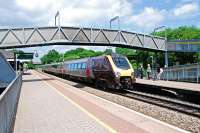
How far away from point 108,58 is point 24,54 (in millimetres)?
58414

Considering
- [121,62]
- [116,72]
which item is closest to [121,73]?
[116,72]

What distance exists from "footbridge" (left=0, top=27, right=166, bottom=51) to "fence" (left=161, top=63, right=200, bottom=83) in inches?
785

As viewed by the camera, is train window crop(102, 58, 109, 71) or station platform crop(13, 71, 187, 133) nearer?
station platform crop(13, 71, 187, 133)

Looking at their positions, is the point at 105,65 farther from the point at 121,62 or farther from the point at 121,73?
the point at 121,73

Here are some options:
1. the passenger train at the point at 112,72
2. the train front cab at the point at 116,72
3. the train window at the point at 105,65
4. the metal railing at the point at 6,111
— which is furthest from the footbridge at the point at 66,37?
the metal railing at the point at 6,111

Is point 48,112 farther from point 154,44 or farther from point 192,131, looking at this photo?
point 154,44

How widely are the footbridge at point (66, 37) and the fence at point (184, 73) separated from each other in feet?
65.4

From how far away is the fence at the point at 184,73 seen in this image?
3208cm

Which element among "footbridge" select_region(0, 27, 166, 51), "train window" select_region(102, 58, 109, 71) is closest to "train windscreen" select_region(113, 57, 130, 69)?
"train window" select_region(102, 58, 109, 71)

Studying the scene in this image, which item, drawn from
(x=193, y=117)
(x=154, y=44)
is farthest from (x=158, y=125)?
(x=154, y=44)

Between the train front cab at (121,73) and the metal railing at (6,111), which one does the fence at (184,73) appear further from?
the metal railing at (6,111)

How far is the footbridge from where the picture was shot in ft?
178

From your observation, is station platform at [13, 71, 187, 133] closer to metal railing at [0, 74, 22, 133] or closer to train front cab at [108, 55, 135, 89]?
metal railing at [0, 74, 22, 133]

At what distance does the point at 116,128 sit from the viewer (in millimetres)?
11766
